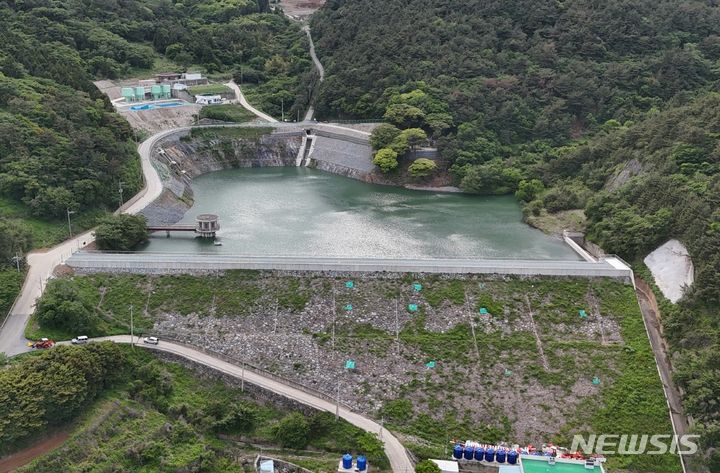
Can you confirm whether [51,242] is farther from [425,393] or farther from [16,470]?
[425,393]

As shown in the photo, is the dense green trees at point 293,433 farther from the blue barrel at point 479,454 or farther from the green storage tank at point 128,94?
the green storage tank at point 128,94

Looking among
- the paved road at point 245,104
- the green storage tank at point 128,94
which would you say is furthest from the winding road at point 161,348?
the paved road at point 245,104

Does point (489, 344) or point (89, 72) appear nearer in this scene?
point (489, 344)

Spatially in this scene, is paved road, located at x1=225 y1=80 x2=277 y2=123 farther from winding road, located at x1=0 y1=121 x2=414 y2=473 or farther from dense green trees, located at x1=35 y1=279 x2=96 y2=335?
dense green trees, located at x1=35 y1=279 x2=96 y2=335

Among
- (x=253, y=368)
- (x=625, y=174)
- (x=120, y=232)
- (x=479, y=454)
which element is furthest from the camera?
(x=625, y=174)

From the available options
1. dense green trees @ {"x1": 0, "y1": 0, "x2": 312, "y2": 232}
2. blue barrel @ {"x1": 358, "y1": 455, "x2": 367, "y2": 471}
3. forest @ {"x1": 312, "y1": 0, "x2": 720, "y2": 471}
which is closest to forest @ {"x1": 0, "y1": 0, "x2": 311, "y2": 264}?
dense green trees @ {"x1": 0, "y1": 0, "x2": 312, "y2": 232}

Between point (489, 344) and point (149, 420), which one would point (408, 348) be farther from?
point (149, 420)

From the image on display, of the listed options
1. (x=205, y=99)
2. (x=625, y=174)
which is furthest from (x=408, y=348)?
(x=205, y=99)
